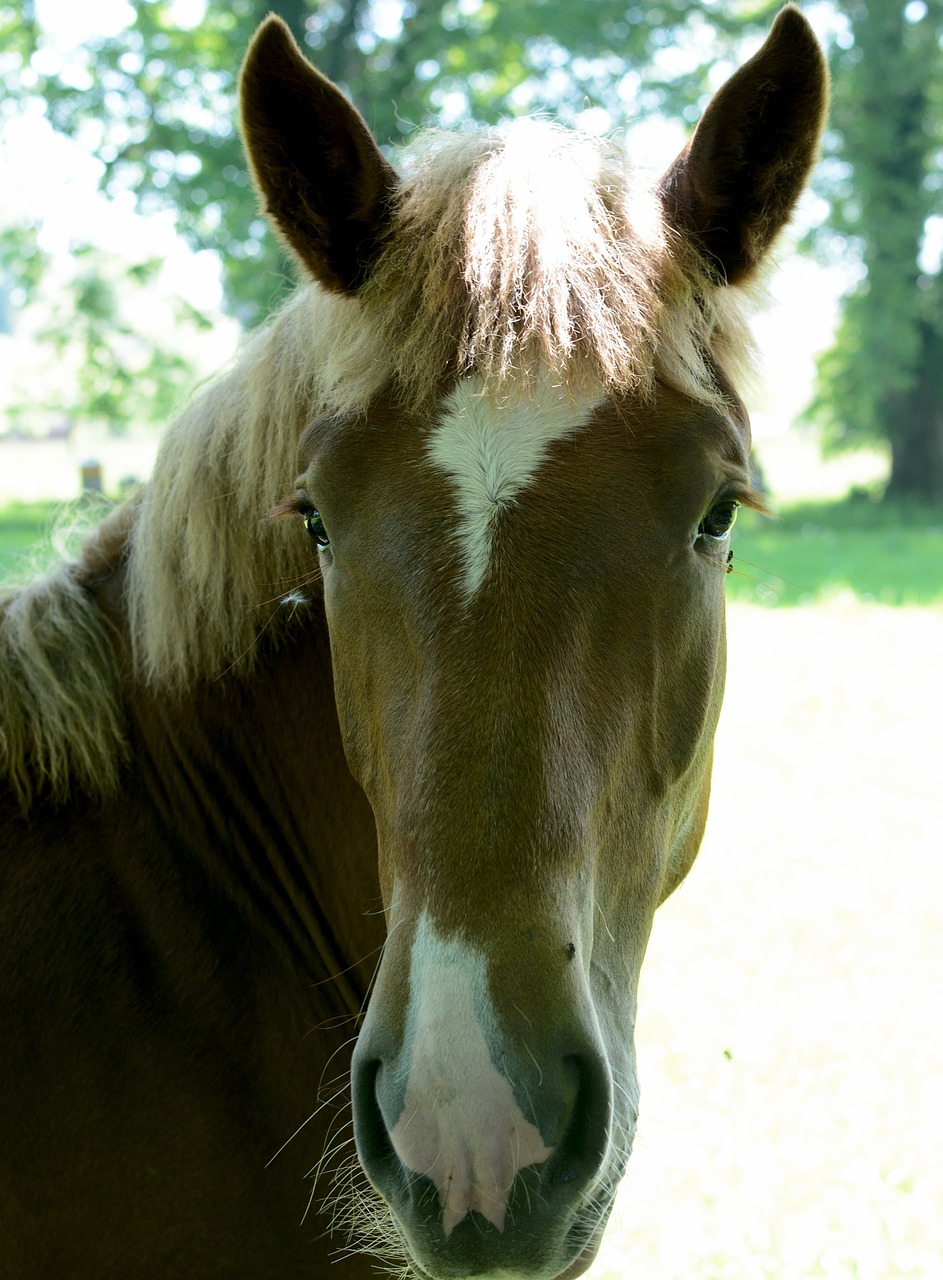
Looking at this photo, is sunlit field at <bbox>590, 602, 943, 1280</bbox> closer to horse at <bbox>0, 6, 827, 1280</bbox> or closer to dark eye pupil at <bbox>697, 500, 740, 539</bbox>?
horse at <bbox>0, 6, 827, 1280</bbox>

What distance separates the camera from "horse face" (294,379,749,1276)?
1.44 meters

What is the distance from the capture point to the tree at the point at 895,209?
20.7 meters

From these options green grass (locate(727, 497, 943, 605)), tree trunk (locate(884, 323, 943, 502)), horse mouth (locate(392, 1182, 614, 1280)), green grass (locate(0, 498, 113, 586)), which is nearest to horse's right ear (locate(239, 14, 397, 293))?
green grass (locate(0, 498, 113, 586))

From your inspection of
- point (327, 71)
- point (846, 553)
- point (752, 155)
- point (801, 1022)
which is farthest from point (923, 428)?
point (752, 155)

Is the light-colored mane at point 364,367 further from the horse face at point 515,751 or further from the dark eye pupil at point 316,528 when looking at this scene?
the dark eye pupil at point 316,528

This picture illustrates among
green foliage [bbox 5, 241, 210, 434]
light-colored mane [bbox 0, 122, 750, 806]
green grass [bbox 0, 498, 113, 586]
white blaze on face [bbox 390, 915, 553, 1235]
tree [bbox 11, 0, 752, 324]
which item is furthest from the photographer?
green foliage [bbox 5, 241, 210, 434]

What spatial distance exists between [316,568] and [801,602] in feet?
35.0

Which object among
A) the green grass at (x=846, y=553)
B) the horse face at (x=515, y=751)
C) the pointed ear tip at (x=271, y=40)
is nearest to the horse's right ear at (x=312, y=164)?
the pointed ear tip at (x=271, y=40)

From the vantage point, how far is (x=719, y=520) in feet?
6.42

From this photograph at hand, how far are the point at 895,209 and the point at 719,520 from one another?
73.8 ft

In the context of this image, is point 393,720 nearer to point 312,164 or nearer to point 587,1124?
point 587,1124

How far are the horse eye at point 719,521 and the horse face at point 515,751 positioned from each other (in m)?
0.02

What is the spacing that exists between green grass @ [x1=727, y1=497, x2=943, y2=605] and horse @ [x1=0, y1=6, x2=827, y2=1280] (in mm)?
6445

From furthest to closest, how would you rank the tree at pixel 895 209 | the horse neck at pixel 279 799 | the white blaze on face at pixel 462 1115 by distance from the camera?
the tree at pixel 895 209 → the horse neck at pixel 279 799 → the white blaze on face at pixel 462 1115
